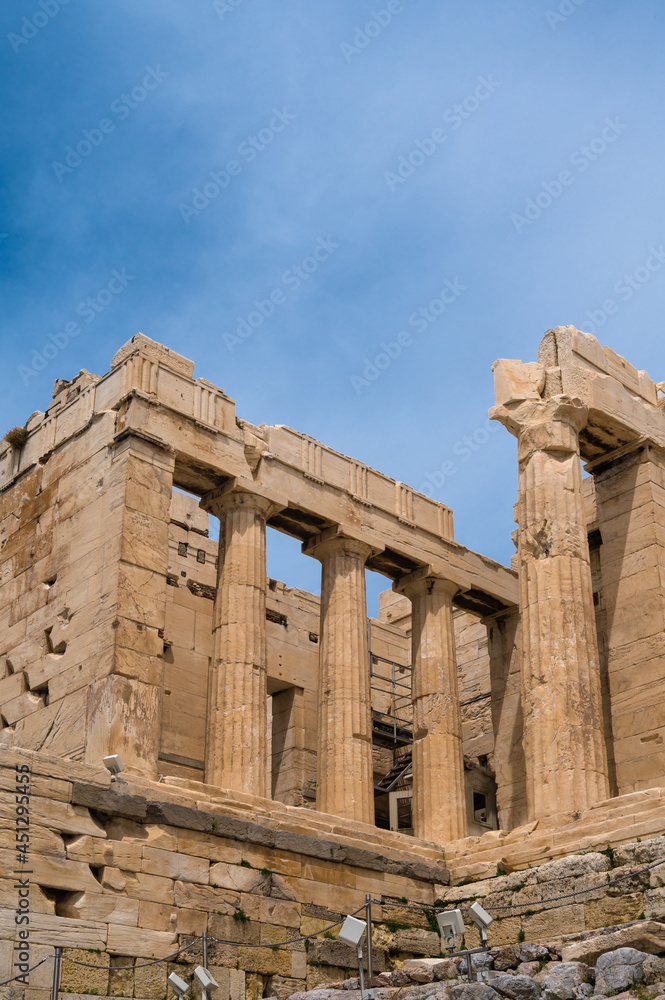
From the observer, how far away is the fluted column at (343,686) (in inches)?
915

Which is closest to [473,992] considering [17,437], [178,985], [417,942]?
[178,985]

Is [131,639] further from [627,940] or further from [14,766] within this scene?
[627,940]

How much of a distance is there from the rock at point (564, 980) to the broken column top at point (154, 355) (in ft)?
44.2

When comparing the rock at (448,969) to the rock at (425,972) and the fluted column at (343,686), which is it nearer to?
the rock at (425,972)

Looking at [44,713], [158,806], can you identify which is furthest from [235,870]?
[44,713]

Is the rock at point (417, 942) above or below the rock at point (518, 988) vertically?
above

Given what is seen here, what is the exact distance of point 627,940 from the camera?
13.4m

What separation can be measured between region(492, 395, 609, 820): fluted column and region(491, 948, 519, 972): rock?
537 centimetres

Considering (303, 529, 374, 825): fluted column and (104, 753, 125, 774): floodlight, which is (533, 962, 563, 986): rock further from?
(303, 529, 374, 825): fluted column

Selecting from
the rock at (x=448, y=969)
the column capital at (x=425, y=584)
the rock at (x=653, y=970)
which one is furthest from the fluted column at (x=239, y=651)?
the rock at (x=653, y=970)

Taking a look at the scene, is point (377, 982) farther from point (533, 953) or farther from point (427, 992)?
point (533, 953)

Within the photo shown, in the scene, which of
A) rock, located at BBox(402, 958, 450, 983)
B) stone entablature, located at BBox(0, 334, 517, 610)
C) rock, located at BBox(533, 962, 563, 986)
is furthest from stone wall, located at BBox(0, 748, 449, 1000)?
stone entablature, located at BBox(0, 334, 517, 610)

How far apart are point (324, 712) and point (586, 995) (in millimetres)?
11856

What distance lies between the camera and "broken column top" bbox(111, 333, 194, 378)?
23172mm
